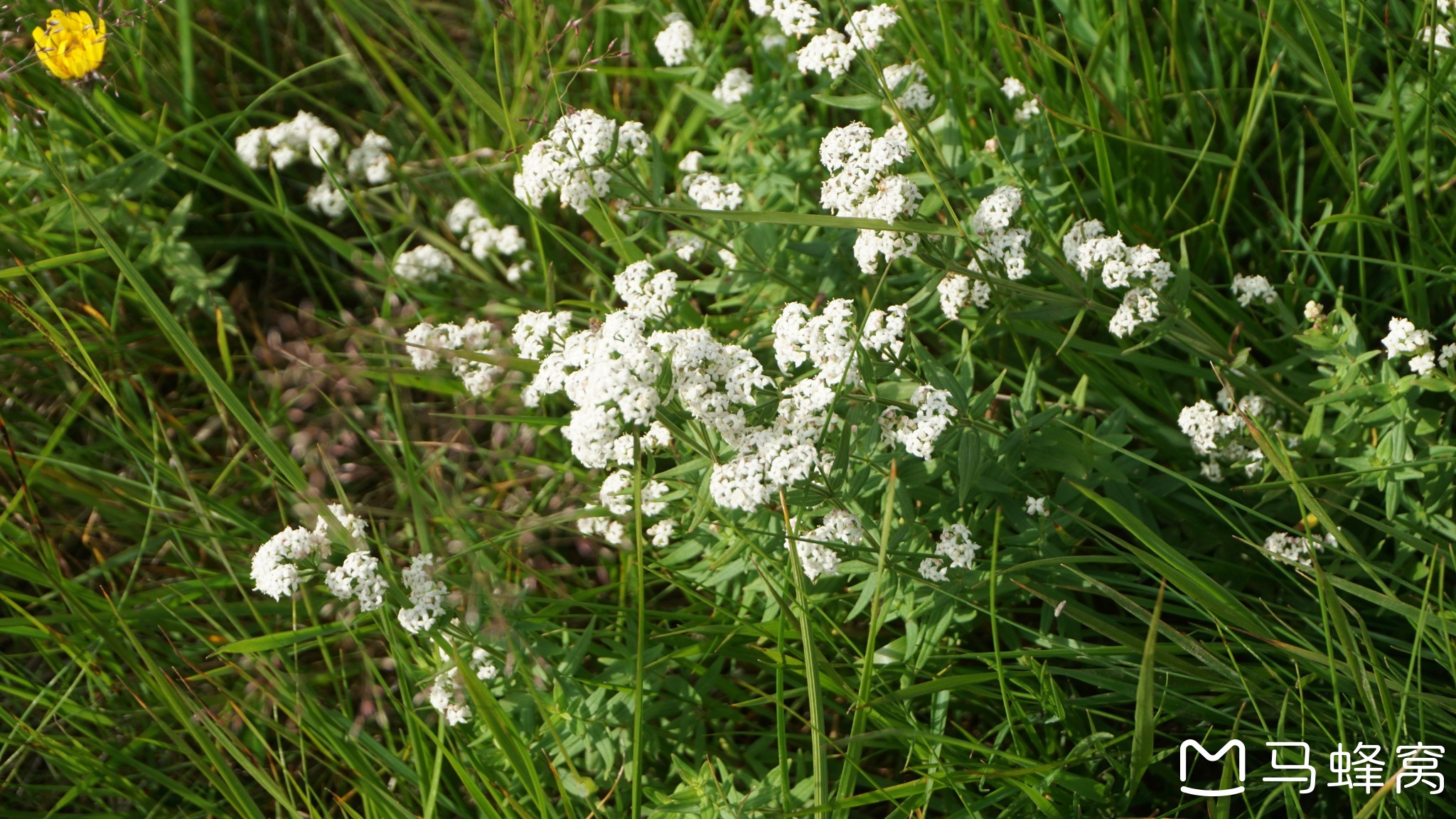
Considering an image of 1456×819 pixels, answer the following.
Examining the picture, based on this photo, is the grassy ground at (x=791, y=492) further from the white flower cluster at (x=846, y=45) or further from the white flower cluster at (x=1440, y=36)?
the white flower cluster at (x=846, y=45)

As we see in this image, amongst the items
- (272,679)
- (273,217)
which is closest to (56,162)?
(273,217)

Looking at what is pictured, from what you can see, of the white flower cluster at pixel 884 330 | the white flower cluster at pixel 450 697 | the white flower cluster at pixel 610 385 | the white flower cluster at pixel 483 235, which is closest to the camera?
the white flower cluster at pixel 610 385

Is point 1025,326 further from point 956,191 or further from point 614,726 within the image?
point 614,726

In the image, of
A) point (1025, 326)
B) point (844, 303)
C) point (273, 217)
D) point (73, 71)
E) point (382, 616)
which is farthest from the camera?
point (273, 217)

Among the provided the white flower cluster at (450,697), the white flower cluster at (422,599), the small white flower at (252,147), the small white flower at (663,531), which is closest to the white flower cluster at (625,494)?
the small white flower at (663,531)

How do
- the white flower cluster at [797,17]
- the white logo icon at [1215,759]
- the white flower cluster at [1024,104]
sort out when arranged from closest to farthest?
1. the white logo icon at [1215,759]
2. the white flower cluster at [797,17]
3. the white flower cluster at [1024,104]

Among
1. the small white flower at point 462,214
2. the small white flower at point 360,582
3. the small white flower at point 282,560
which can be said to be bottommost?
the small white flower at point 360,582
